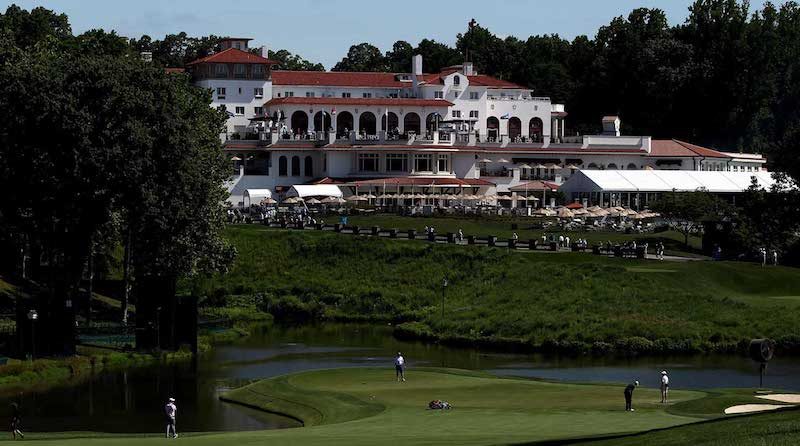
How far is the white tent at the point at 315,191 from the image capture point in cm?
13662

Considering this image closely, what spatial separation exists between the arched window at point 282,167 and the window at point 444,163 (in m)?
13.2

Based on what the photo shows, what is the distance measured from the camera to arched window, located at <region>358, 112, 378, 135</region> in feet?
512

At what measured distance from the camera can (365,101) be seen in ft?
508

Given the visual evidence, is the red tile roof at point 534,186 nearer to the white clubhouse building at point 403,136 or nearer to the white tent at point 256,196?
the white clubhouse building at point 403,136

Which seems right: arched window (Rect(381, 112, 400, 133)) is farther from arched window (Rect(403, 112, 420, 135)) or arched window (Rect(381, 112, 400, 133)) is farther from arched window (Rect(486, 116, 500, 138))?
arched window (Rect(486, 116, 500, 138))

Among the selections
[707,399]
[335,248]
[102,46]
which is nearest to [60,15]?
[102,46]

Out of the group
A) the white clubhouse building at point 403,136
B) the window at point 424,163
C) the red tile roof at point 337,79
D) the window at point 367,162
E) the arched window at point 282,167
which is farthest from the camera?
the red tile roof at point 337,79

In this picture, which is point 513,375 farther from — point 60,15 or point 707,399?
point 60,15

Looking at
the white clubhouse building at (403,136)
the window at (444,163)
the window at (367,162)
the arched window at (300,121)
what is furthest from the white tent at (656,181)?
the arched window at (300,121)

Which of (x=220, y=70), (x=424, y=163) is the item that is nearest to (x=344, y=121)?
(x=220, y=70)

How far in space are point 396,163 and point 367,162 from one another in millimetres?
2491

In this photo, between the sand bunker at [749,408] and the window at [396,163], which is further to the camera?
the window at [396,163]

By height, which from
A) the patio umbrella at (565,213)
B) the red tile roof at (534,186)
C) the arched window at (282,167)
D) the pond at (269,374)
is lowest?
the pond at (269,374)

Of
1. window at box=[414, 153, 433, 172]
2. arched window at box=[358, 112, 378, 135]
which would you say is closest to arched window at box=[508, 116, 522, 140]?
arched window at box=[358, 112, 378, 135]
